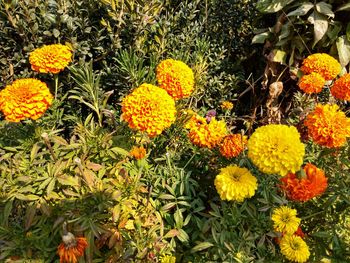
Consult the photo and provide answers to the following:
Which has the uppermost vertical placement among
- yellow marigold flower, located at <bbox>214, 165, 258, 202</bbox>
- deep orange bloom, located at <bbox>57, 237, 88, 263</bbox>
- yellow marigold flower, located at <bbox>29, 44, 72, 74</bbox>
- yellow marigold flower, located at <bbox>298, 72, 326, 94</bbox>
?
yellow marigold flower, located at <bbox>29, 44, 72, 74</bbox>

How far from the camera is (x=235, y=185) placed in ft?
4.49

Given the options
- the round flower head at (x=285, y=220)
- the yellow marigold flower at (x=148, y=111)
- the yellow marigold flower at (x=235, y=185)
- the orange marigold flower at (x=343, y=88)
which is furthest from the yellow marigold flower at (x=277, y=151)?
the orange marigold flower at (x=343, y=88)

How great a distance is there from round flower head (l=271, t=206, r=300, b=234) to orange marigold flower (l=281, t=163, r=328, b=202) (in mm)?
68

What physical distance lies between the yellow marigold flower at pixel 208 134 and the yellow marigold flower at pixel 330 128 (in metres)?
0.39

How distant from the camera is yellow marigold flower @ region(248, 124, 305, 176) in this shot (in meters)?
1.28

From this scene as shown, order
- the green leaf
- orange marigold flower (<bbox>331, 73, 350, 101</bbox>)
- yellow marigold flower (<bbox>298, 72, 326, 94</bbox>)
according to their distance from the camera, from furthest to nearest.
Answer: yellow marigold flower (<bbox>298, 72, 326, 94</bbox>)
orange marigold flower (<bbox>331, 73, 350, 101</bbox>)
the green leaf

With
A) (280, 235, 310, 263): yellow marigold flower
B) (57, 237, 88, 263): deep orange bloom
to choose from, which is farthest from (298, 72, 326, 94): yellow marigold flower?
(57, 237, 88, 263): deep orange bloom

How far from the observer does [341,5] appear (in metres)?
2.61

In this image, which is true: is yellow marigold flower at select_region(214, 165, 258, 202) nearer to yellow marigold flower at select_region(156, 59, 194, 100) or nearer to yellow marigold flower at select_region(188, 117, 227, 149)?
yellow marigold flower at select_region(188, 117, 227, 149)

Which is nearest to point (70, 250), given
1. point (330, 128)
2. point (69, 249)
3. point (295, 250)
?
point (69, 249)

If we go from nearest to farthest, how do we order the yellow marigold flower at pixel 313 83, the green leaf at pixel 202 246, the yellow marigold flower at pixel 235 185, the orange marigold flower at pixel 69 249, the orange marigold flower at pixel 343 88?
the orange marigold flower at pixel 69 249 → the yellow marigold flower at pixel 235 185 → the green leaf at pixel 202 246 → the orange marigold flower at pixel 343 88 → the yellow marigold flower at pixel 313 83

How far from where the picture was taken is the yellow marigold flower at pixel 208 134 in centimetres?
160

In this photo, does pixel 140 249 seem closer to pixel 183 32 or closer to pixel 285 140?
pixel 285 140

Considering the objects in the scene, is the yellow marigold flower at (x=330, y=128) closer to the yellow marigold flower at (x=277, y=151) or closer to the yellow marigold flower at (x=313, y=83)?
the yellow marigold flower at (x=277, y=151)
